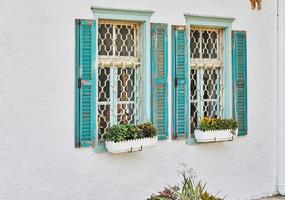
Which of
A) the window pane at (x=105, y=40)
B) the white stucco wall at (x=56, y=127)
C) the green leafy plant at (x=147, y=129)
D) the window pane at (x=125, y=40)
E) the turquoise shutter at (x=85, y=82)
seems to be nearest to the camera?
the white stucco wall at (x=56, y=127)

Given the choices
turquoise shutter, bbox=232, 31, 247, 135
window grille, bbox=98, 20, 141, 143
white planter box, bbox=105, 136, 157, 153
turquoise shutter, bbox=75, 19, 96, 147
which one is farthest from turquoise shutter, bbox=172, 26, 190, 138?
turquoise shutter, bbox=75, 19, 96, 147

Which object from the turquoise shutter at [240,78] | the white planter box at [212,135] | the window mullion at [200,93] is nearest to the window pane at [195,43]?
the window mullion at [200,93]

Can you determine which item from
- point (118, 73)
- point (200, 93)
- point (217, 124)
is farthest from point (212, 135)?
point (118, 73)

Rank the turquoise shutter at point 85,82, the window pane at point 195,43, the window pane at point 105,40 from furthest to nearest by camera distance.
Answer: the window pane at point 195,43, the window pane at point 105,40, the turquoise shutter at point 85,82

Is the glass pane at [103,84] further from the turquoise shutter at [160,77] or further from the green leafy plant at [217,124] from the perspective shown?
the green leafy plant at [217,124]

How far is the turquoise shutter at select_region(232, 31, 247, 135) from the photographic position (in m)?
8.31

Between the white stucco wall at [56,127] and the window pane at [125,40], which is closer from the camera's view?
the white stucco wall at [56,127]

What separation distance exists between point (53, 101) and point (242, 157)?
3461 mm

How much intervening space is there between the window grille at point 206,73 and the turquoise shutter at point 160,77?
63 cm

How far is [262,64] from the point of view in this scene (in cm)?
873

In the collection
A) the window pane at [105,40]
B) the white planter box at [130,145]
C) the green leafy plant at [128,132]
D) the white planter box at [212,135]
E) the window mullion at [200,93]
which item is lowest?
the white planter box at [130,145]

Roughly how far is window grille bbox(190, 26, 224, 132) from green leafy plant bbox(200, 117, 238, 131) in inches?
9.3

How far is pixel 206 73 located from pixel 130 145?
204cm

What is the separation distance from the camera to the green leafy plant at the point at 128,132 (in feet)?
22.7
